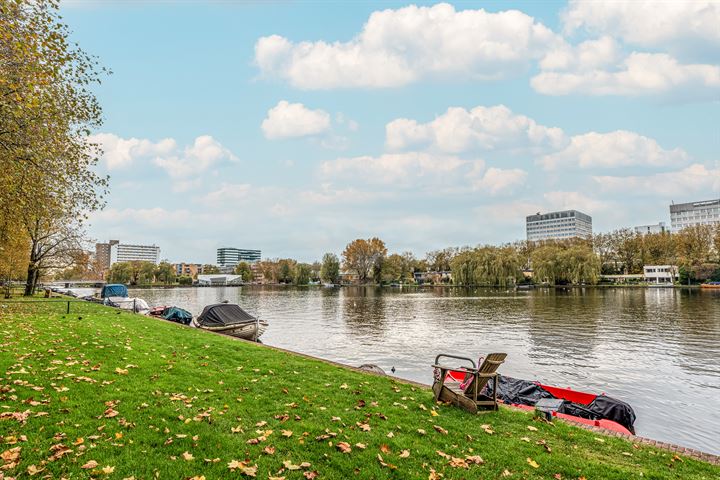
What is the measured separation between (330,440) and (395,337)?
23.2 metres

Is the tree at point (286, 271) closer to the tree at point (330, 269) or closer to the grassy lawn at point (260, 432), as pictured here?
the tree at point (330, 269)

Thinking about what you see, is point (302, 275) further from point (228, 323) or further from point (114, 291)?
point (228, 323)

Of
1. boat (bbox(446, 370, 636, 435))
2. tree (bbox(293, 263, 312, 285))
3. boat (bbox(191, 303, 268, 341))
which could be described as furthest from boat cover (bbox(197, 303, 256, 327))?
tree (bbox(293, 263, 312, 285))

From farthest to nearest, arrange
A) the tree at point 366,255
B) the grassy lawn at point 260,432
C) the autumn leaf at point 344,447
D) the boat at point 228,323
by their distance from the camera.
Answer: the tree at point 366,255
the boat at point 228,323
the autumn leaf at point 344,447
the grassy lawn at point 260,432

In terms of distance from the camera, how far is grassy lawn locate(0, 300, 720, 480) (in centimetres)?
551

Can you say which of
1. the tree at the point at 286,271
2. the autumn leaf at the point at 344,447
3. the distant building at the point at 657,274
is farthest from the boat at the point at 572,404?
the tree at the point at 286,271

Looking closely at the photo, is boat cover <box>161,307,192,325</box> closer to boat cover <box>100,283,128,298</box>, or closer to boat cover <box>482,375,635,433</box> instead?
boat cover <box>100,283,128,298</box>

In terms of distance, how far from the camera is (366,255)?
148 meters

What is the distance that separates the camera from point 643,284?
107 m

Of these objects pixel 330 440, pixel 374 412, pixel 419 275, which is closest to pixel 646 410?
pixel 374 412

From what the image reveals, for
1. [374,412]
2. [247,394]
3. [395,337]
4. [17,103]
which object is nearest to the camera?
[374,412]

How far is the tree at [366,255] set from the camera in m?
148

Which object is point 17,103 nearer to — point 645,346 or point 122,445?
point 122,445

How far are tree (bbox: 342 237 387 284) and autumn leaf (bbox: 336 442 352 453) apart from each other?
141 meters
